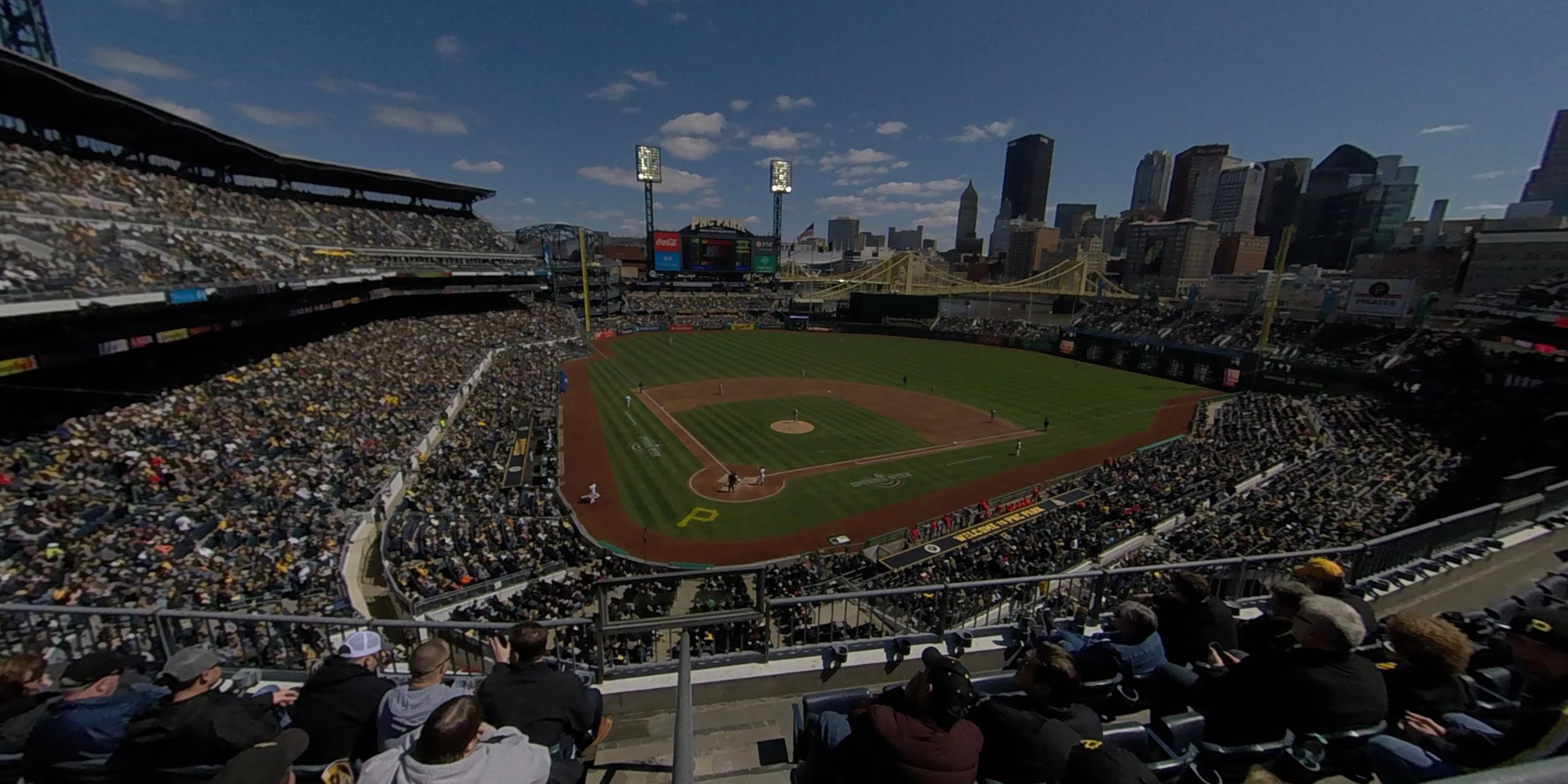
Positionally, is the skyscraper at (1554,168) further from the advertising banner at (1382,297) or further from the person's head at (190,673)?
the person's head at (190,673)

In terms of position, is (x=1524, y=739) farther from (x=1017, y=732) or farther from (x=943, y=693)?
(x=943, y=693)

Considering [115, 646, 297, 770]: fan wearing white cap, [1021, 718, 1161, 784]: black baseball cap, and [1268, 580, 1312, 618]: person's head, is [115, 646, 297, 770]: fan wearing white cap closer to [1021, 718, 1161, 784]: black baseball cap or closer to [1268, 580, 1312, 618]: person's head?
[1021, 718, 1161, 784]: black baseball cap

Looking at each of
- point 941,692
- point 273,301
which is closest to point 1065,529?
point 941,692

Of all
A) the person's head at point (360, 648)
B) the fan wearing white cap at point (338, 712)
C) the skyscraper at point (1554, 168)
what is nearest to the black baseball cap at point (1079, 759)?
the fan wearing white cap at point (338, 712)

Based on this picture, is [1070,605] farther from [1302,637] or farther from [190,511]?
[190,511]

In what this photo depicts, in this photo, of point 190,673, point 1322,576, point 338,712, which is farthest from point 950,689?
point 190,673
